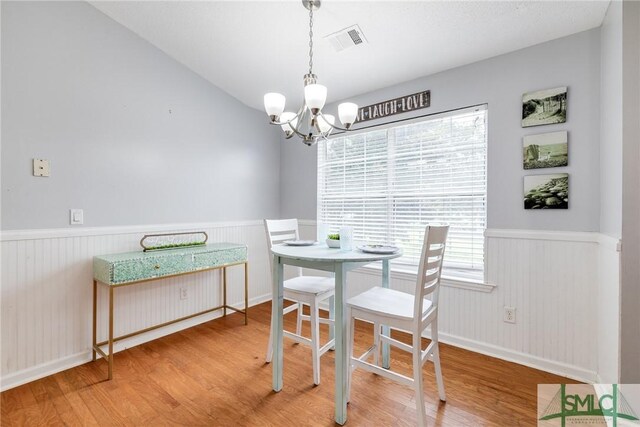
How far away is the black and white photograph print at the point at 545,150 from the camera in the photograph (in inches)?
81.7

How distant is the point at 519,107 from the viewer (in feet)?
7.36

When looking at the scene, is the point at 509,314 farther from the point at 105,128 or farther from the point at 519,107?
the point at 105,128

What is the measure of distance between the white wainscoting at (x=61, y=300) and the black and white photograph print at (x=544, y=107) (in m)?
3.08

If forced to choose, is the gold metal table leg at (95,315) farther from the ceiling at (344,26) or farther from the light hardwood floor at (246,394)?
the ceiling at (344,26)

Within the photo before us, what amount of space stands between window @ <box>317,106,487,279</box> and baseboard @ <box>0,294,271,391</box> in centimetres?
173

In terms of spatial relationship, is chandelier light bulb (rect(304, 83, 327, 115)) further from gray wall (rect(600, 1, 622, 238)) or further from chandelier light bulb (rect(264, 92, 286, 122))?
gray wall (rect(600, 1, 622, 238))

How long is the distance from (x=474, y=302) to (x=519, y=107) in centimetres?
155

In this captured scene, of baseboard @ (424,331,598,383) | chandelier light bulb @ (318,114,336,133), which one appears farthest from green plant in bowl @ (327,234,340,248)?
baseboard @ (424,331,598,383)

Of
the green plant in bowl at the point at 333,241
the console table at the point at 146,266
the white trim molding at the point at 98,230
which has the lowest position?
the console table at the point at 146,266

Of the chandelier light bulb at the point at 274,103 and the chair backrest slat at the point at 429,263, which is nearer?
the chair backrest slat at the point at 429,263

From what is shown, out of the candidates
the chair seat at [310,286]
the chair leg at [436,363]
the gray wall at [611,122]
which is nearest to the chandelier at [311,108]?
the chair seat at [310,286]

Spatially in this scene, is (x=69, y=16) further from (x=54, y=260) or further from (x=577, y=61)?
(x=577, y=61)

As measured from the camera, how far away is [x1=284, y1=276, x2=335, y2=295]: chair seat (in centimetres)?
211

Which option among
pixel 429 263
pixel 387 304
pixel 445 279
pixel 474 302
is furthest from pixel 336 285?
pixel 474 302
